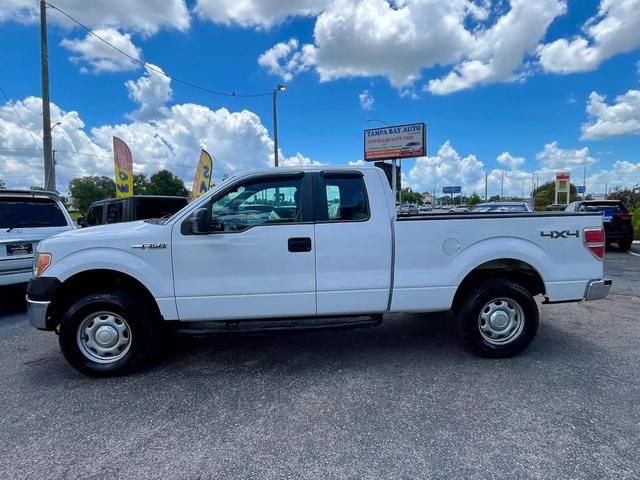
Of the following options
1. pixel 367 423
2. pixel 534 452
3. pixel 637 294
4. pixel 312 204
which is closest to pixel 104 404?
pixel 367 423

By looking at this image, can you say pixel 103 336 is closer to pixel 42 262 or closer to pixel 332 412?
pixel 42 262

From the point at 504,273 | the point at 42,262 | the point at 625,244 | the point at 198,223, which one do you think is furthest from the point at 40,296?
the point at 625,244

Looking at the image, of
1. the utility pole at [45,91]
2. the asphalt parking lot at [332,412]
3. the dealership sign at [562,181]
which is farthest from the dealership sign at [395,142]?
the asphalt parking lot at [332,412]

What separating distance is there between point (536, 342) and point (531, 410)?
1670mm

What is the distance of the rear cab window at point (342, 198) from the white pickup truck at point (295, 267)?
0.01 m

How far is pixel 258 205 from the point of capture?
369 centimetres

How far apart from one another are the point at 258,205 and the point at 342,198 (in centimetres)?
84

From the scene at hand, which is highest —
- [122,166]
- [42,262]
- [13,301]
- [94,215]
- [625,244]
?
[122,166]

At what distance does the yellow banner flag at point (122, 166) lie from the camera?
16.9 metres

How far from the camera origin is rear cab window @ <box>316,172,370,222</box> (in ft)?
12.1

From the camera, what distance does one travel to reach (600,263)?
3916 mm

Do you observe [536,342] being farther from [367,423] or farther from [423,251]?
[367,423]

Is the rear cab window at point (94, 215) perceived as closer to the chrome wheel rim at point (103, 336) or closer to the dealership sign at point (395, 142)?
the chrome wheel rim at point (103, 336)

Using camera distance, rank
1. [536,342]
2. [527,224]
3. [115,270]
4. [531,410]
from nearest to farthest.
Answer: [531,410] < [115,270] < [527,224] < [536,342]
